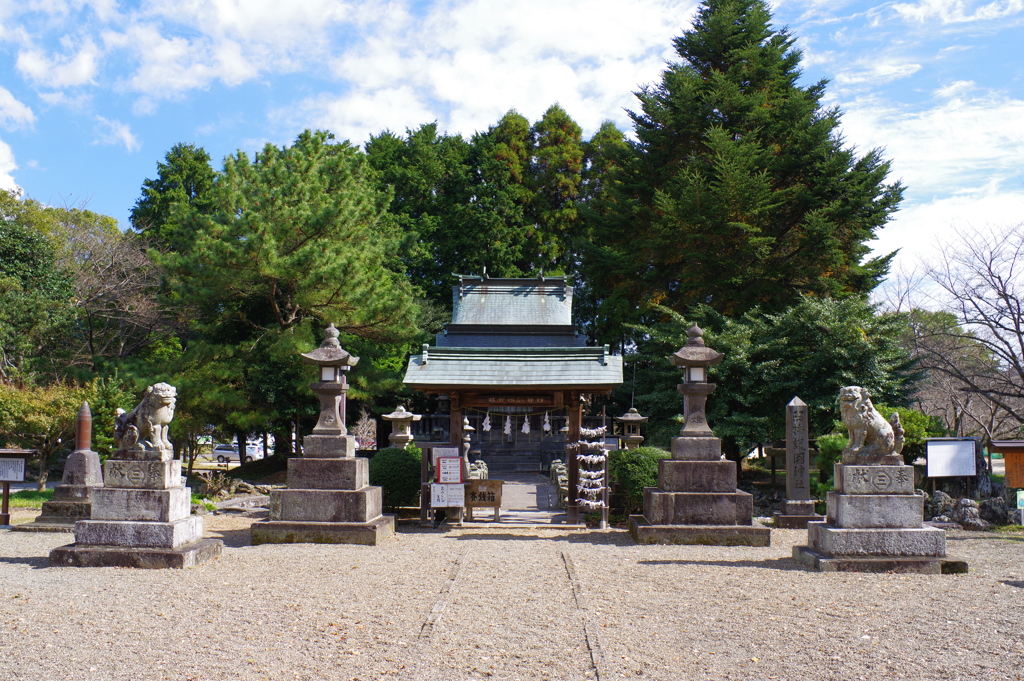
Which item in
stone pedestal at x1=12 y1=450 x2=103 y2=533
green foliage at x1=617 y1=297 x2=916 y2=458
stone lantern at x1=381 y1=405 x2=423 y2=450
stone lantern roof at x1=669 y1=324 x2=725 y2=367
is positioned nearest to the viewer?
stone lantern roof at x1=669 y1=324 x2=725 y2=367

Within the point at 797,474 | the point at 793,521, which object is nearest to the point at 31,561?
the point at 793,521

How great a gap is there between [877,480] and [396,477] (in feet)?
24.9

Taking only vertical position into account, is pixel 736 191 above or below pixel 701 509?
above

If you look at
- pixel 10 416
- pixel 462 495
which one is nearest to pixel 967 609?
pixel 462 495

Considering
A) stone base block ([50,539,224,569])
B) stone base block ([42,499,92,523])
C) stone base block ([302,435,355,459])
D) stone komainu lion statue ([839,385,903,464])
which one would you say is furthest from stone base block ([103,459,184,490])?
stone komainu lion statue ([839,385,903,464])

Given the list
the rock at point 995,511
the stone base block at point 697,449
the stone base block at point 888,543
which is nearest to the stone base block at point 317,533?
the stone base block at point 697,449

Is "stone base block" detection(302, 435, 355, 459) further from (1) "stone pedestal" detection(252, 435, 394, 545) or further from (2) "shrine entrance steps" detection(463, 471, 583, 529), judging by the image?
(2) "shrine entrance steps" detection(463, 471, 583, 529)

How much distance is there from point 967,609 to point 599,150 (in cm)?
3092

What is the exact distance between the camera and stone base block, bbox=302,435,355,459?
32.6 ft

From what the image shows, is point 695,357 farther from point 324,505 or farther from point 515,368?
point 324,505

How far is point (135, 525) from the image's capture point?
25.1 feet

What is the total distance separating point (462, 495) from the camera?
458 inches

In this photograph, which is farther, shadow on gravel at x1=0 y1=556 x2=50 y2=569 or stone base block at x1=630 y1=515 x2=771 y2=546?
stone base block at x1=630 y1=515 x2=771 y2=546

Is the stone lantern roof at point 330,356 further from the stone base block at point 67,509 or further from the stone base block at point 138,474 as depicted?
the stone base block at point 67,509
